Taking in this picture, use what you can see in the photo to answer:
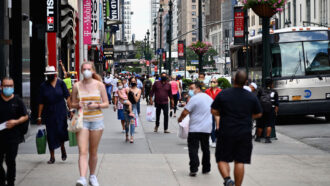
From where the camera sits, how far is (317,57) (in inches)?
826

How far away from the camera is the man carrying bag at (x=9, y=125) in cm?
807

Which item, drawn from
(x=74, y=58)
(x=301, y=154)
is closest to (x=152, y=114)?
(x=301, y=154)

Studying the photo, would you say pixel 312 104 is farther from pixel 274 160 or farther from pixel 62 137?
pixel 62 137

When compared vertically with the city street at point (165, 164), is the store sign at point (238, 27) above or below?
above

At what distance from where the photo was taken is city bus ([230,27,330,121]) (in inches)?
806

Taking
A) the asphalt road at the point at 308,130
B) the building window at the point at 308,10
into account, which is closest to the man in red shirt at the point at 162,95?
the asphalt road at the point at 308,130

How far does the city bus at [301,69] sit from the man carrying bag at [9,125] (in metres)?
13.6

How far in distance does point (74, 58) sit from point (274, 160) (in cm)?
2277

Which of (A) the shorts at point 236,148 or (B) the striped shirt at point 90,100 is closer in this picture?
(A) the shorts at point 236,148

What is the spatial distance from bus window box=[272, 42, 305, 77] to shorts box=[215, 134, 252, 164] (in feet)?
43.7

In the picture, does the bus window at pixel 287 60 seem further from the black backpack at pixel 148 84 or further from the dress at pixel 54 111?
the black backpack at pixel 148 84

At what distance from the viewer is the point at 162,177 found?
1009 centimetres

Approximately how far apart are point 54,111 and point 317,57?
1226 centimetres

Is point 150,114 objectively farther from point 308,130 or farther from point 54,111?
point 54,111
